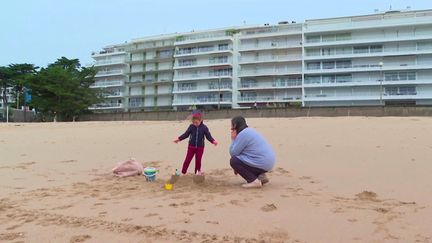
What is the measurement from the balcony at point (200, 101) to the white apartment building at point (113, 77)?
40.8 ft

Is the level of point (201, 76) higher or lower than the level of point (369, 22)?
lower

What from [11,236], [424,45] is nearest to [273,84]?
[424,45]

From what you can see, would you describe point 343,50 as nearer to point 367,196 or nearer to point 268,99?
point 268,99

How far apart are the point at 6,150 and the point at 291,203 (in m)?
10.2

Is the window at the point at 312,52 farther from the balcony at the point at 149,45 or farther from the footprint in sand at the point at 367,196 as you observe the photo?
the footprint in sand at the point at 367,196

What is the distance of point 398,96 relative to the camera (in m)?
55.7

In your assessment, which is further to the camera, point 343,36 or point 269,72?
point 269,72

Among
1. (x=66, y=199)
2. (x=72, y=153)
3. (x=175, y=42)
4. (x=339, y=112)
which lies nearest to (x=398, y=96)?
(x=339, y=112)

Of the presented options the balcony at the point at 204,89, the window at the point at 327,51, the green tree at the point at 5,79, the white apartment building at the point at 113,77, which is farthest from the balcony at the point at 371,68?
the green tree at the point at 5,79

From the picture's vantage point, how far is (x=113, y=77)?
267 ft

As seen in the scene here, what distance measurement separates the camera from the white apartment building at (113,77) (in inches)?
3085

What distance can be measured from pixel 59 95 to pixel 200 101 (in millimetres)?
22271

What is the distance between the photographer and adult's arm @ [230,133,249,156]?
655 centimetres

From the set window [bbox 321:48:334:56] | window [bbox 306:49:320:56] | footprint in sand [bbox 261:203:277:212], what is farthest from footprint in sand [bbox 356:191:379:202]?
window [bbox 306:49:320:56]
